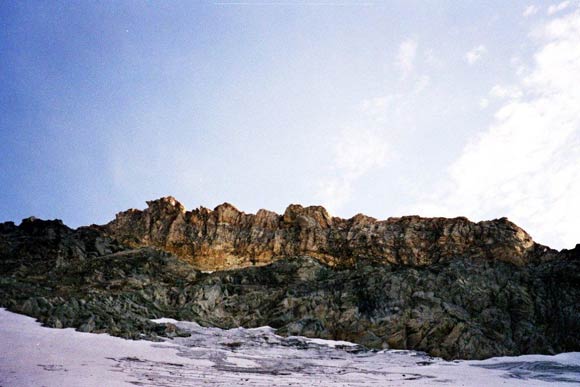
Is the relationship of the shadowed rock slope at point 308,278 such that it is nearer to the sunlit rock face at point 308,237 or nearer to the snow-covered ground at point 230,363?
the sunlit rock face at point 308,237

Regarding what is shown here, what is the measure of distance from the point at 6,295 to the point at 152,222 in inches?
1291

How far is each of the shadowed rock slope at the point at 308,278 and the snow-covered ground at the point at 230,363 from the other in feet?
11.8

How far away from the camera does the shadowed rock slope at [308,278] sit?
134 feet

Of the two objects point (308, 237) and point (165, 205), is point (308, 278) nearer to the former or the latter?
A: point (308, 237)

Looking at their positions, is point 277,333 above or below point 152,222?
below

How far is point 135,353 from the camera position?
24.2 metres

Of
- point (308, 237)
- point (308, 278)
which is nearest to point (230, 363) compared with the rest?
point (308, 278)

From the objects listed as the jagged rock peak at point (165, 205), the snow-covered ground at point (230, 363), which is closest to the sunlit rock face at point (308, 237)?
the jagged rock peak at point (165, 205)

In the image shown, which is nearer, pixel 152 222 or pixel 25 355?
pixel 25 355

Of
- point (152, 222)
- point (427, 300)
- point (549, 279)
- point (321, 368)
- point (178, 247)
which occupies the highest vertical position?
point (152, 222)

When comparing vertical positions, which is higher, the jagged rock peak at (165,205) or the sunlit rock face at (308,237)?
the jagged rock peak at (165,205)

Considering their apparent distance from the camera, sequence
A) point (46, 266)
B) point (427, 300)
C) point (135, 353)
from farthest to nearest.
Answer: point (46, 266) → point (427, 300) → point (135, 353)

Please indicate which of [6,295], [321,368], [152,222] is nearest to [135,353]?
[321,368]

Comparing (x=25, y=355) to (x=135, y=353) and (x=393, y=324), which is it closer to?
(x=135, y=353)
